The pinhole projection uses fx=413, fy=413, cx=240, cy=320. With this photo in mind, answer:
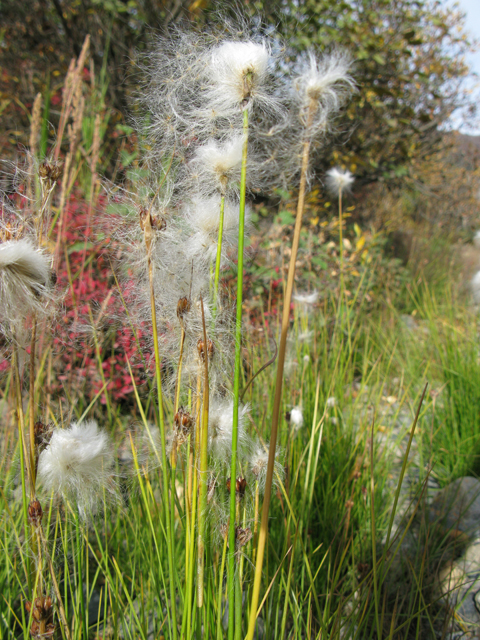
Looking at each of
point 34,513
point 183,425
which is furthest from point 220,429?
point 34,513

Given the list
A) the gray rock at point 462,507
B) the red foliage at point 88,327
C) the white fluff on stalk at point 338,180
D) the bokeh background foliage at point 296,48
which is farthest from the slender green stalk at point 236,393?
the bokeh background foliage at point 296,48

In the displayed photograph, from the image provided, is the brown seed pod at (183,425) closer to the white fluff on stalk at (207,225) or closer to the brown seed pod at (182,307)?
the brown seed pod at (182,307)

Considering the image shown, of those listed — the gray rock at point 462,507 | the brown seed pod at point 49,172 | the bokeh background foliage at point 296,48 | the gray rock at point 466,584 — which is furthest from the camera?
the bokeh background foliage at point 296,48

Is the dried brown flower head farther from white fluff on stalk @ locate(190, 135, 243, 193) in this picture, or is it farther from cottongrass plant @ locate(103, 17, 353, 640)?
white fluff on stalk @ locate(190, 135, 243, 193)

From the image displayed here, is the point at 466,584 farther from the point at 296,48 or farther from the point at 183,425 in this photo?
the point at 296,48

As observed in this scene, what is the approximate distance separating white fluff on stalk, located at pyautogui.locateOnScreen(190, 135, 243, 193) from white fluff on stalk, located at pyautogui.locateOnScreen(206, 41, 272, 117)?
65mm

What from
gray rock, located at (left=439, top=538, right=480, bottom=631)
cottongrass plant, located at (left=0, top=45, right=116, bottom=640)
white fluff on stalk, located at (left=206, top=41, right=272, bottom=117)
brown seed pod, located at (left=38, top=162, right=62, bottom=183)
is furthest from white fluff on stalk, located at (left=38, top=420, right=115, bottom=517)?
gray rock, located at (left=439, top=538, right=480, bottom=631)

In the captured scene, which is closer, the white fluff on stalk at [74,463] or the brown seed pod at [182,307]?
the brown seed pod at [182,307]

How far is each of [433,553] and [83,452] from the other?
1.46 m

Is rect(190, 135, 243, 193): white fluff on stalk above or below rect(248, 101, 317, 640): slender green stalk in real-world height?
above

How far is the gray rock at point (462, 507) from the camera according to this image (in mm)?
1747

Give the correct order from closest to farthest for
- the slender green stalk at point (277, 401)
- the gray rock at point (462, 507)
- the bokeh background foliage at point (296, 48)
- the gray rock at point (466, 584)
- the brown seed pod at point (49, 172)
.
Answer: the slender green stalk at point (277, 401) < the brown seed pod at point (49, 172) < the gray rock at point (466, 584) < the gray rock at point (462, 507) < the bokeh background foliage at point (296, 48)

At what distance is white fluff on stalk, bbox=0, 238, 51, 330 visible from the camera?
0.66 m

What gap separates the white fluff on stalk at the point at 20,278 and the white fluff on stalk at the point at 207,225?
27cm
